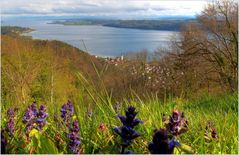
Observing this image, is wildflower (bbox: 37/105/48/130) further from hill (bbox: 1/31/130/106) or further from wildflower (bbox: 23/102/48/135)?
hill (bbox: 1/31/130/106)

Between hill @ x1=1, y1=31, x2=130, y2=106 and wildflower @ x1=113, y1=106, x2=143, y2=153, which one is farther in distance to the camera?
hill @ x1=1, y1=31, x2=130, y2=106

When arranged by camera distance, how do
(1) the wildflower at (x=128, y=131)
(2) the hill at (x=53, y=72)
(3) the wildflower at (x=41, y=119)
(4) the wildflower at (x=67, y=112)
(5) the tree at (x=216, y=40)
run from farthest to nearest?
(5) the tree at (x=216, y=40)
(2) the hill at (x=53, y=72)
(4) the wildflower at (x=67, y=112)
(3) the wildflower at (x=41, y=119)
(1) the wildflower at (x=128, y=131)

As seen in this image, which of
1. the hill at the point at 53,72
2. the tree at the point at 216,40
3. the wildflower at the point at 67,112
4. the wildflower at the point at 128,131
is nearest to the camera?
the wildflower at the point at 128,131

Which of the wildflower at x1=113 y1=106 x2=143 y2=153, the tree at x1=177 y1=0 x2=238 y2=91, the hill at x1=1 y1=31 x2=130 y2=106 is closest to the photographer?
the wildflower at x1=113 y1=106 x2=143 y2=153

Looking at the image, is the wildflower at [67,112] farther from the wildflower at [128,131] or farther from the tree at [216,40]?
the tree at [216,40]

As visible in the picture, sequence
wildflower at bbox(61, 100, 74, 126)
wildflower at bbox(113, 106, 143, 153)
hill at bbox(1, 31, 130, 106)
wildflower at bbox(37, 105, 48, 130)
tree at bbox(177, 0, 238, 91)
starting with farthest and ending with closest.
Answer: tree at bbox(177, 0, 238, 91)
hill at bbox(1, 31, 130, 106)
wildflower at bbox(61, 100, 74, 126)
wildflower at bbox(37, 105, 48, 130)
wildflower at bbox(113, 106, 143, 153)

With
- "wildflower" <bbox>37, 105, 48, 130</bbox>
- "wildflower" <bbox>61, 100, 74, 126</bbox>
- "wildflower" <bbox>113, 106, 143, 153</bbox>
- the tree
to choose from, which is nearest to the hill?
"wildflower" <bbox>61, 100, 74, 126</bbox>

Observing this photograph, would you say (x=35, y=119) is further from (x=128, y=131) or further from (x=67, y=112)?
(x=128, y=131)

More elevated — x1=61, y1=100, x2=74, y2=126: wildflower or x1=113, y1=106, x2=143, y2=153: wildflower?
x1=113, y1=106, x2=143, y2=153: wildflower

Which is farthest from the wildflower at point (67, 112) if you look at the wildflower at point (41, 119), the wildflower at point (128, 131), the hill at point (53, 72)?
the wildflower at point (128, 131)

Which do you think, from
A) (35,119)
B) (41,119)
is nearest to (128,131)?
(41,119)

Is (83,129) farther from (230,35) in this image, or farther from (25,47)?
(25,47)
